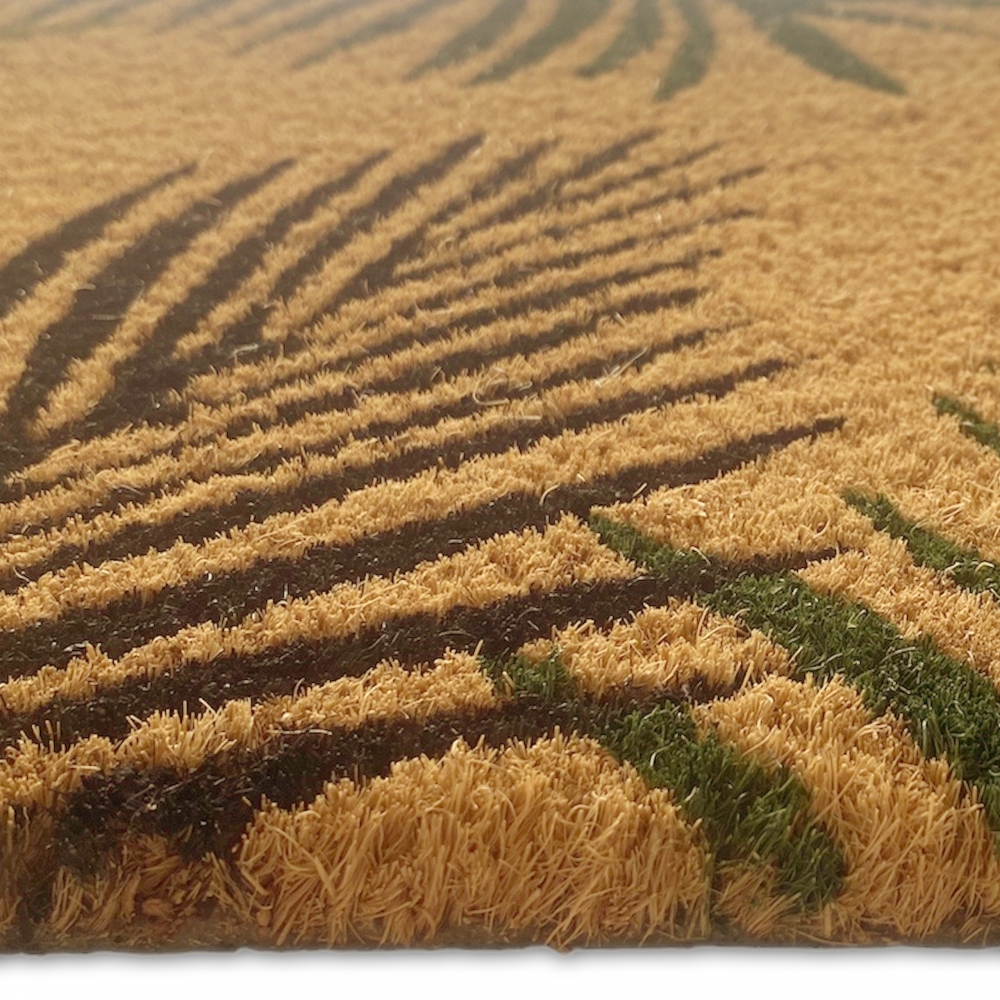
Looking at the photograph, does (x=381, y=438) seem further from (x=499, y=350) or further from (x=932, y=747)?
(x=932, y=747)

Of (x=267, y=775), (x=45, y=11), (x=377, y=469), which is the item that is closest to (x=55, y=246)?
(x=377, y=469)

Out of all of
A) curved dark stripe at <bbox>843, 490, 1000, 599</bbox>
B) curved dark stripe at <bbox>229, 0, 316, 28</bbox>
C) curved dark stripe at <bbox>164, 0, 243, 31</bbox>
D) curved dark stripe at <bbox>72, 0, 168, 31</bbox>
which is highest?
curved dark stripe at <bbox>72, 0, 168, 31</bbox>

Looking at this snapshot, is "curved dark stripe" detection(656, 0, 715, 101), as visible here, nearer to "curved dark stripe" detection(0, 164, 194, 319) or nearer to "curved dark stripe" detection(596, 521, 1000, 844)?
"curved dark stripe" detection(0, 164, 194, 319)

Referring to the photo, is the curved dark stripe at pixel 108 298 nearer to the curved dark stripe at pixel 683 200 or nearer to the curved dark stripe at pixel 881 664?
the curved dark stripe at pixel 683 200

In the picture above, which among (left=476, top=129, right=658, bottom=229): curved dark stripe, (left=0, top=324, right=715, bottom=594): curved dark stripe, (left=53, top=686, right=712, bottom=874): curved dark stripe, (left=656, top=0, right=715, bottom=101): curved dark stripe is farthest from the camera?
(left=656, top=0, right=715, bottom=101): curved dark stripe

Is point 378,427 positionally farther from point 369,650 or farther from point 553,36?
point 553,36

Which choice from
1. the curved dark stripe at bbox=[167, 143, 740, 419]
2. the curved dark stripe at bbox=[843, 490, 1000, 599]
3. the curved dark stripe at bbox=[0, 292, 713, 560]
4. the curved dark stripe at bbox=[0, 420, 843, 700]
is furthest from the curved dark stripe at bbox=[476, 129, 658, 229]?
the curved dark stripe at bbox=[843, 490, 1000, 599]
